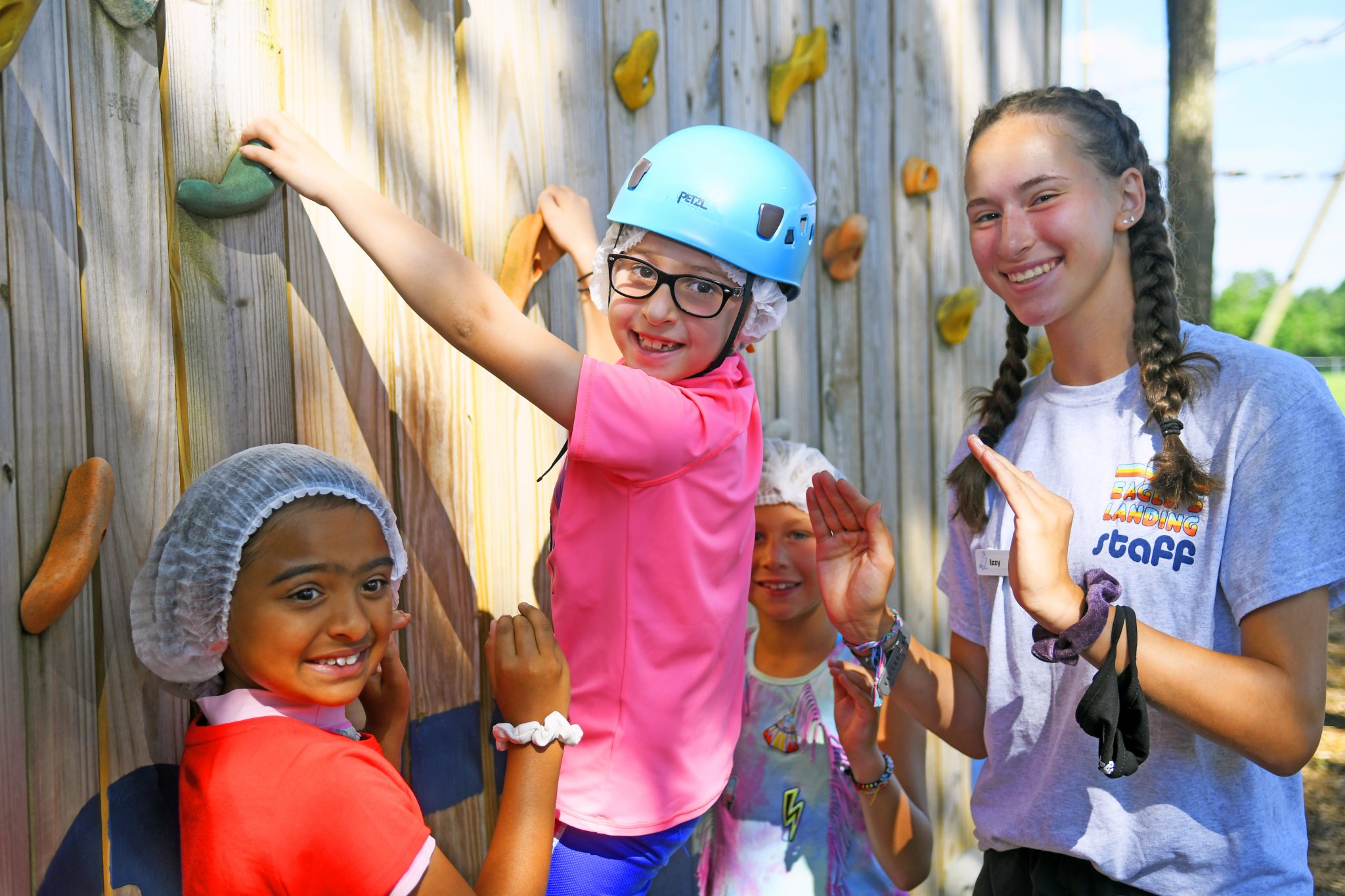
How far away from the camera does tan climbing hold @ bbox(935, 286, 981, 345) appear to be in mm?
3885

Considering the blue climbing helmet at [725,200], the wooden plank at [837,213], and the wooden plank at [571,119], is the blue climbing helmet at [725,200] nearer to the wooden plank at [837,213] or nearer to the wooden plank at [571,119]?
the wooden plank at [571,119]

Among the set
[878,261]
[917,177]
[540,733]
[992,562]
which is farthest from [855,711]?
[917,177]

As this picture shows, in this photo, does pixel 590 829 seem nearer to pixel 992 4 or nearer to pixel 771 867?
pixel 771 867

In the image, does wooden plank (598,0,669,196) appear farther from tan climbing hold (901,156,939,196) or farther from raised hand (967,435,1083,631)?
raised hand (967,435,1083,631)

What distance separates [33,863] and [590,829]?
96 centimetres

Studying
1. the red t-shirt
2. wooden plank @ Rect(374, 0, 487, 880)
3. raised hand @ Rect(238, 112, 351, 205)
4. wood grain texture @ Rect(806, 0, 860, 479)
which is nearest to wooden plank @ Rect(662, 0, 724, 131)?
wood grain texture @ Rect(806, 0, 860, 479)

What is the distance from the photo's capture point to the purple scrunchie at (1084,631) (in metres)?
1.66

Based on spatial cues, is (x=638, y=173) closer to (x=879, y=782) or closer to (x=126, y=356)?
(x=126, y=356)

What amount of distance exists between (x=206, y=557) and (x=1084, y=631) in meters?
1.40

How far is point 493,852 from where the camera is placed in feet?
5.49

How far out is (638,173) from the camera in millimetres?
2143

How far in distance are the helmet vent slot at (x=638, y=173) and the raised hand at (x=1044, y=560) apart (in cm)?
98

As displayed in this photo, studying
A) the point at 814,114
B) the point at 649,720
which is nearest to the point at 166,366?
the point at 649,720

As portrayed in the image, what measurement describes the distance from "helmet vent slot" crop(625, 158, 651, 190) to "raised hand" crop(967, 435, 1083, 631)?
0.98m
